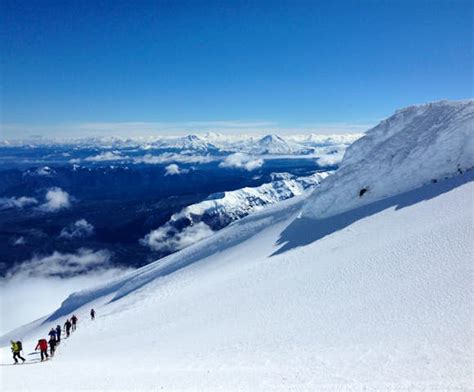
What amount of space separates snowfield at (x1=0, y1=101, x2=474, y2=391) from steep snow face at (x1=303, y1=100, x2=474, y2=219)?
15 centimetres

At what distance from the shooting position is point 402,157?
→ 39.3 metres

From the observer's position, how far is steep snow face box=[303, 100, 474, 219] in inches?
1384

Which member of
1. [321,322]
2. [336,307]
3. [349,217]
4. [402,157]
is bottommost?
[321,322]

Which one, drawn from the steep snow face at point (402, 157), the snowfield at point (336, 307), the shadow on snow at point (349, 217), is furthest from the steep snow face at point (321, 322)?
the steep snow face at point (402, 157)

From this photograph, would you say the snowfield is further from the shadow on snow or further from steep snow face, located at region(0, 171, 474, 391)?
the shadow on snow

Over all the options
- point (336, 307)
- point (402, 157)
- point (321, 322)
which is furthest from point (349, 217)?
point (321, 322)

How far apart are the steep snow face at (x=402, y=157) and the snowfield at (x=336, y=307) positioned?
0.15m

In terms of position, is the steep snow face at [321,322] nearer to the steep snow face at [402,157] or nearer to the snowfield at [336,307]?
the snowfield at [336,307]

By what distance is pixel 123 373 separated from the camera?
15.9 m

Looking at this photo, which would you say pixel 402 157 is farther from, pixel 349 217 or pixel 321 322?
pixel 321 322

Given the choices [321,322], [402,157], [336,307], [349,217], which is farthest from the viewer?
[402,157]

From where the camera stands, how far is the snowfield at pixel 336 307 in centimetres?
1340

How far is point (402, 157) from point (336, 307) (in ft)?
82.8

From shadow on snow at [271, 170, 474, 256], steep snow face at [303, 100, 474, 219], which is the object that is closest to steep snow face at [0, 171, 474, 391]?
shadow on snow at [271, 170, 474, 256]
